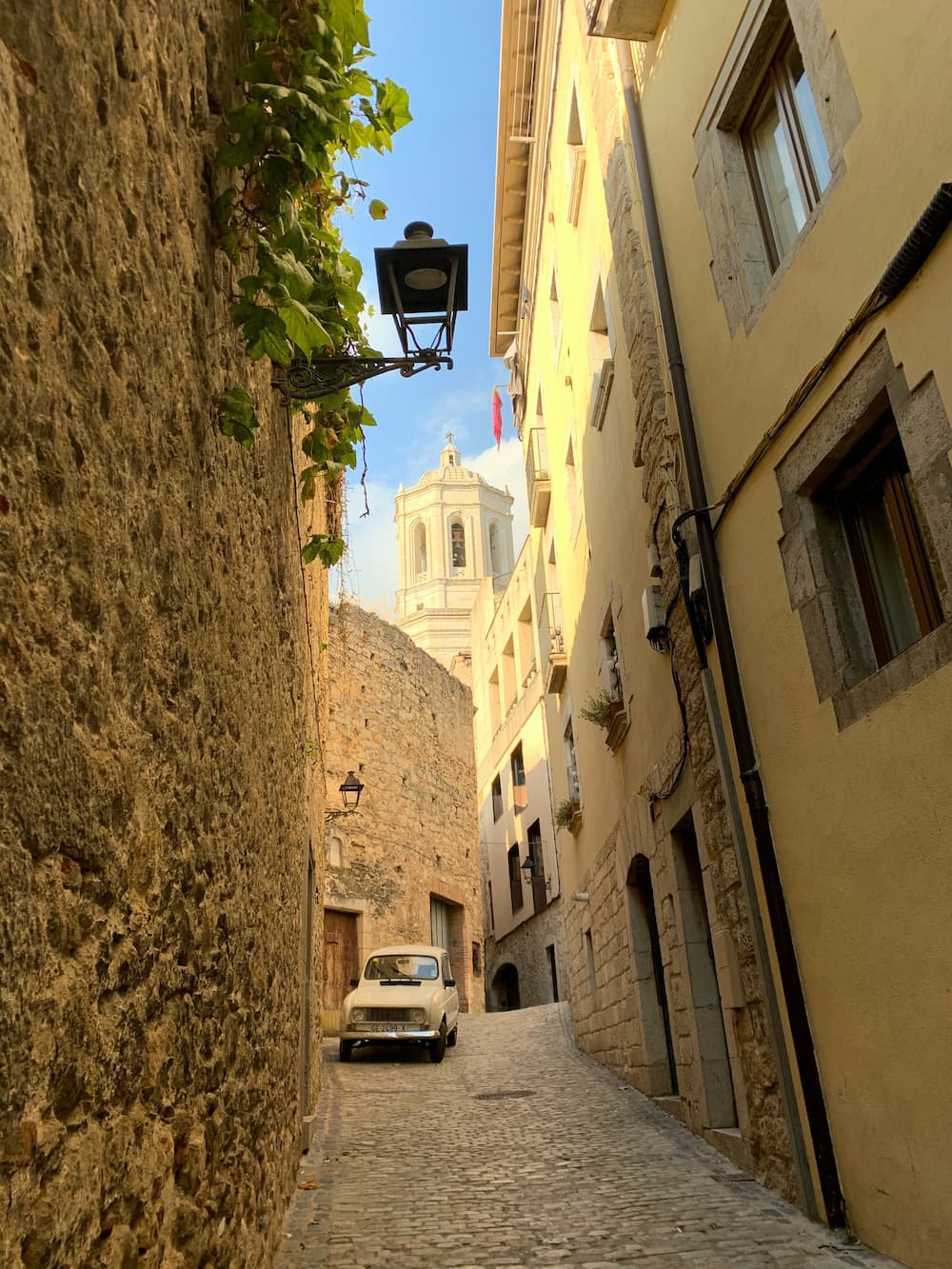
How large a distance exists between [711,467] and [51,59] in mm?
4520

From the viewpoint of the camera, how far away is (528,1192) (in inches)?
211

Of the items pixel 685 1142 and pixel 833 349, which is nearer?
pixel 833 349

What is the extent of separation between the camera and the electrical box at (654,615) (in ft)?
22.5

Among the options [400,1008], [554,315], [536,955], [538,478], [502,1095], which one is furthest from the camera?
[536,955]

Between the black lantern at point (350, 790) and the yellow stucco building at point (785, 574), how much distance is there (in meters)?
6.27

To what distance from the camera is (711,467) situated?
5.86 m

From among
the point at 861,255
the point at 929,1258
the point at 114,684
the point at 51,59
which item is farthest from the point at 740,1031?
the point at 51,59

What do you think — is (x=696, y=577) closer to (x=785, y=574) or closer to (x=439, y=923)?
(x=785, y=574)

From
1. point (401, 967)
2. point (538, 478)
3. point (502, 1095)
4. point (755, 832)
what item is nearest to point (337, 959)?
point (401, 967)

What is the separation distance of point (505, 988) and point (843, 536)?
22702 mm

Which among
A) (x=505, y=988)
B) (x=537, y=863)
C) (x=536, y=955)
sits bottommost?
(x=505, y=988)

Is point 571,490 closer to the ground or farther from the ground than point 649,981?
farther from the ground

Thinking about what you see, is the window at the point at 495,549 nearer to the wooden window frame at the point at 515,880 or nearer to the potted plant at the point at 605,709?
the wooden window frame at the point at 515,880

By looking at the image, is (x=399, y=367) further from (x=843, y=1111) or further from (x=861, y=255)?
(x=843, y=1111)
